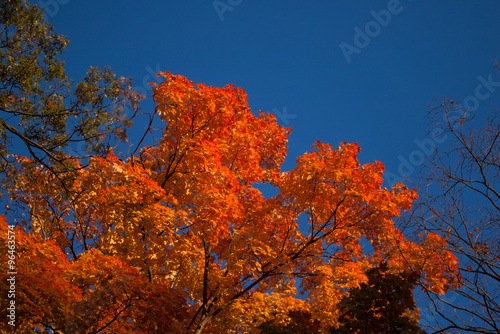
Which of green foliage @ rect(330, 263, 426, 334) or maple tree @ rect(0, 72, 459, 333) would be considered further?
maple tree @ rect(0, 72, 459, 333)

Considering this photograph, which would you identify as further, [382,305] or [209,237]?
[209,237]

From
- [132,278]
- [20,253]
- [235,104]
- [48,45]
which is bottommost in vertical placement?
[20,253]

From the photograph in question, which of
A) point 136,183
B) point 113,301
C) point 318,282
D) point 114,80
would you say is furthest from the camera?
point 318,282

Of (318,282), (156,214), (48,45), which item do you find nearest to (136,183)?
(156,214)

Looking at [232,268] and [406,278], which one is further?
[232,268]

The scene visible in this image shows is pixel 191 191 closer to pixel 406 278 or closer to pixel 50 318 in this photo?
pixel 50 318

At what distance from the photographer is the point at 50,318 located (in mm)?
8016

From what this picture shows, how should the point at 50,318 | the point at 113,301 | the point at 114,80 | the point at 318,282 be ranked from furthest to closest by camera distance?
the point at 318,282, the point at 114,80, the point at 113,301, the point at 50,318

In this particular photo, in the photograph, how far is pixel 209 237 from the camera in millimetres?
10008

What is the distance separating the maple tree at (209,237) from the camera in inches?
346

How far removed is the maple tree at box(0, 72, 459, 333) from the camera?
28.8 feet

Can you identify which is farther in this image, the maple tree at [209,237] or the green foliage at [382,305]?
the maple tree at [209,237]

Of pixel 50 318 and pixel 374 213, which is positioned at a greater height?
pixel 374 213

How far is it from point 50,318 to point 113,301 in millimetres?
1285
